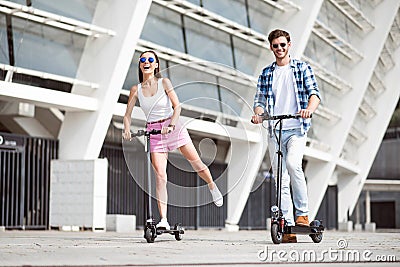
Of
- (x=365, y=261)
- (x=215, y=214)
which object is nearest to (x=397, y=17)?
(x=215, y=214)

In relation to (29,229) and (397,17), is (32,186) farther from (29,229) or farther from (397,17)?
(397,17)

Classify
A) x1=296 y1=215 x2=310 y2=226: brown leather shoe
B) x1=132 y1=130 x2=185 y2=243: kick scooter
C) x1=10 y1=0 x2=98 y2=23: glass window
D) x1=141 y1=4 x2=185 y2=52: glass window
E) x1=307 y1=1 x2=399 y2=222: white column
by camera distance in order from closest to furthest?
x1=296 y1=215 x2=310 y2=226: brown leather shoe
x1=132 y1=130 x2=185 y2=243: kick scooter
x1=10 y1=0 x2=98 y2=23: glass window
x1=141 y1=4 x2=185 y2=52: glass window
x1=307 y1=1 x2=399 y2=222: white column

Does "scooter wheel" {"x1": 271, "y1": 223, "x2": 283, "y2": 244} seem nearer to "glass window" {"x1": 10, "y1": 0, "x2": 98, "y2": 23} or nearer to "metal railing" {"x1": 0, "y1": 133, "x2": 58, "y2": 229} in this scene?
"glass window" {"x1": 10, "y1": 0, "x2": 98, "y2": 23}

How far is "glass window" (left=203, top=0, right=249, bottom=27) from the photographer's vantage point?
24516mm

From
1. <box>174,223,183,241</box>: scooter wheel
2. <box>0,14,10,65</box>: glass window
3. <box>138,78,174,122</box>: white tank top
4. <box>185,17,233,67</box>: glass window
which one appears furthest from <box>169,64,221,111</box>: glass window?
<box>185,17,233,67</box>: glass window

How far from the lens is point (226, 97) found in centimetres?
871

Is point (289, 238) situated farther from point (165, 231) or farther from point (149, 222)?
point (149, 222)

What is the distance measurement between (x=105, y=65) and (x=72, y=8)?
1589mm

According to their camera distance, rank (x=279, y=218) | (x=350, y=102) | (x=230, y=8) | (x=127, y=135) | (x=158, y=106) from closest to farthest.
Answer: (x=279, y=218) < (x=158, y=106) < (x=127, y=135) < (x=230, y=8) < (x=350, y=102)

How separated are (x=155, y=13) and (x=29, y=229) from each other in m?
6.97

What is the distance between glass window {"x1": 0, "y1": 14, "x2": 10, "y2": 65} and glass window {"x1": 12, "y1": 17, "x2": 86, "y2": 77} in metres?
0.26

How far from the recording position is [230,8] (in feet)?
84.6

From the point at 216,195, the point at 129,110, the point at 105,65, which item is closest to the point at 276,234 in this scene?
the point at 216,195

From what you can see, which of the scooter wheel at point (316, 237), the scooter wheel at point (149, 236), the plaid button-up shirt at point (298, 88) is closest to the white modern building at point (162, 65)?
the plaid button-up shirt at point (298, 88)
